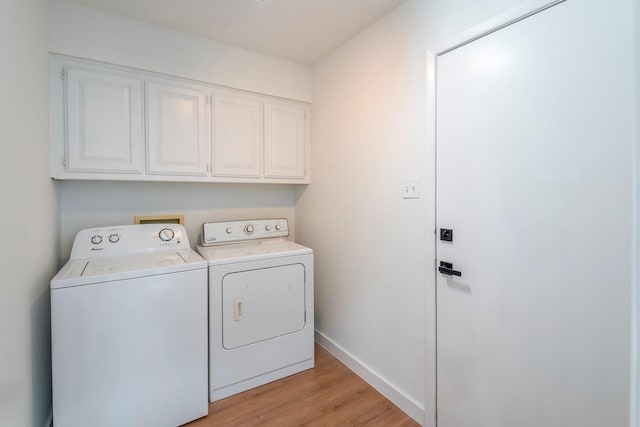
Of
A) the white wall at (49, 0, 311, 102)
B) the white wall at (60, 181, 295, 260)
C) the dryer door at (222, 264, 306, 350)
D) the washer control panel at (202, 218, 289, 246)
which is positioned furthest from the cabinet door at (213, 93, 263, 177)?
the dryer door at (222, 264, 306, 350)

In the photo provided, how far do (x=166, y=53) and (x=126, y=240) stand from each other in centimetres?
130

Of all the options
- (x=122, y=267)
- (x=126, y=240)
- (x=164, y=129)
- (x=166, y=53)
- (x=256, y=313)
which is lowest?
(x=256, y=313)

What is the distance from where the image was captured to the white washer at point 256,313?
1827mm

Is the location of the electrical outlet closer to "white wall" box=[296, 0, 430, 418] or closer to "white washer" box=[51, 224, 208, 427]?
"white wall" box=[296, 0, 430, 418]

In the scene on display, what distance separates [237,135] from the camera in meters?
2.30

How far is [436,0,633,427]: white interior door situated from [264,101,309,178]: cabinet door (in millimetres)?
1364

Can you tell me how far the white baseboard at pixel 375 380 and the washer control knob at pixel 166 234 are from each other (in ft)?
4.79

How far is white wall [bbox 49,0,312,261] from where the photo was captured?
176 centimetres

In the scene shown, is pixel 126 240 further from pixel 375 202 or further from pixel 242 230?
pixel 375 202

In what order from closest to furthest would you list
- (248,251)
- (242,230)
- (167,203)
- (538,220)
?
(538,220) < (248,251) < (167,203) < (242,230)

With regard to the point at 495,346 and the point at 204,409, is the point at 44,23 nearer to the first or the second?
the point at 204,409

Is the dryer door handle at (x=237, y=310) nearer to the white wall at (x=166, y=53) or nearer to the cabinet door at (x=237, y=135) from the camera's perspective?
the cabinet door at (x=237, y=135)

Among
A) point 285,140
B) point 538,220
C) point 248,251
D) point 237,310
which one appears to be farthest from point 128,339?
point 538,220

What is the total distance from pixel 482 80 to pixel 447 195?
1.77 ft
